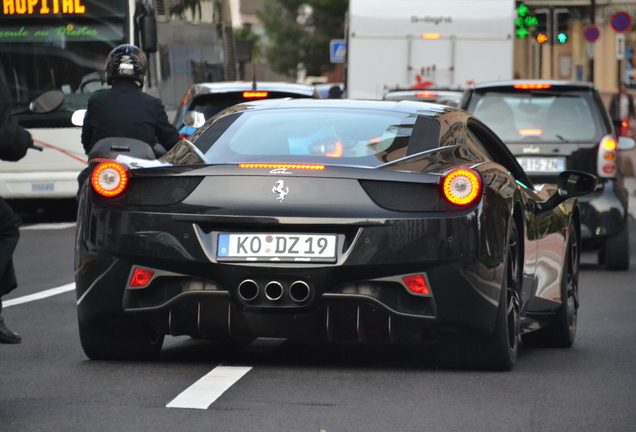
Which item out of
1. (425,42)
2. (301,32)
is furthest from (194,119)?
(301,32)

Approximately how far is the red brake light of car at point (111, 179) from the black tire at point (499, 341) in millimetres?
1550

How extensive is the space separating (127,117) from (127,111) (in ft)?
0.13

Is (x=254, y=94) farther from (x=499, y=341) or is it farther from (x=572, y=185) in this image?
(x=499, y=341)

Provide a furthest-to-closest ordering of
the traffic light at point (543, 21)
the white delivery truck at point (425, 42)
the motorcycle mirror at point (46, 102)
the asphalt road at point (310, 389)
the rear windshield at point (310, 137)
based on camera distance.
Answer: the traffic light at point (543, 21) → the white delivery truck at point (425, 42) → the motorcycle mirror at point (46, 102) → the rear windshield at point (310, 137) → the asphalt road at point (310, 389)

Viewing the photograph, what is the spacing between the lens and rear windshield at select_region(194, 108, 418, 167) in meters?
6.66

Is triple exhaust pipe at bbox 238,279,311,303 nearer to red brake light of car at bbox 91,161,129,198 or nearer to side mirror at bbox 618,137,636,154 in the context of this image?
red brake light of car at bbox 91,161,129,198

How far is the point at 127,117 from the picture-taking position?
922cm

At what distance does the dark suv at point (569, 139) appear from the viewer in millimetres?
12891

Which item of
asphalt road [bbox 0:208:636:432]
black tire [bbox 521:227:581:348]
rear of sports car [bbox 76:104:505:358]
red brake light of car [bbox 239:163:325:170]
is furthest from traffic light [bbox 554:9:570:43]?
red brake light of car [bbox 239:163:325:170]

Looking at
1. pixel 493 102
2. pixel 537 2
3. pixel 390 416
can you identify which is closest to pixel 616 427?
pixel 390 416

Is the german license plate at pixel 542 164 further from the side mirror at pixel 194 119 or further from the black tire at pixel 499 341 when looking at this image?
the black tire at pixel 499 341

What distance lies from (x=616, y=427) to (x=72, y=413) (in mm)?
1977

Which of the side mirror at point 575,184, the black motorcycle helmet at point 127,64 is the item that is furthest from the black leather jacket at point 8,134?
the black motorcycle helmet at point 127,64

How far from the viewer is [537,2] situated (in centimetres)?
5666
